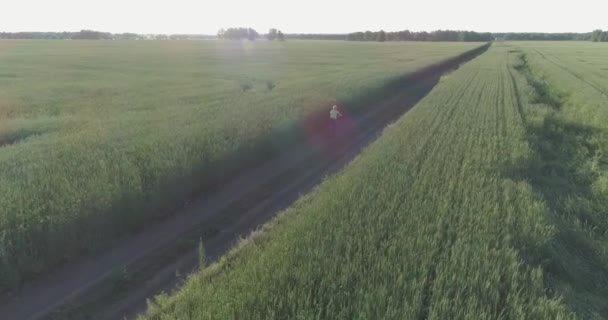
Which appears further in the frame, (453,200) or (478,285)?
(453,200)

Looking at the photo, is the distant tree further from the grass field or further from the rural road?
the rural road

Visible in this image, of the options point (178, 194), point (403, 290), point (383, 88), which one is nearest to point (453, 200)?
point (403, 290)

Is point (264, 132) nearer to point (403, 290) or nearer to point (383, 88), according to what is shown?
point (403, 290)

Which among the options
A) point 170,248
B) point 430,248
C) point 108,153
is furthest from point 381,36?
point 430,248

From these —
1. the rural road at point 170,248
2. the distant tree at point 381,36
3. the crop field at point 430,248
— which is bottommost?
the rural road at point 170,248

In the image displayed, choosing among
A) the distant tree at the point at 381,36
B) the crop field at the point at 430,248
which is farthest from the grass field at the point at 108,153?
the distant tree at the point at 381,36

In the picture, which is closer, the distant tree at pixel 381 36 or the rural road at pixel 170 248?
the rural road at pixel 170 248

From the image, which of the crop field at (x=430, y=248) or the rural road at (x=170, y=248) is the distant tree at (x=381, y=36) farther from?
the crop field at (x=430, y=248)
